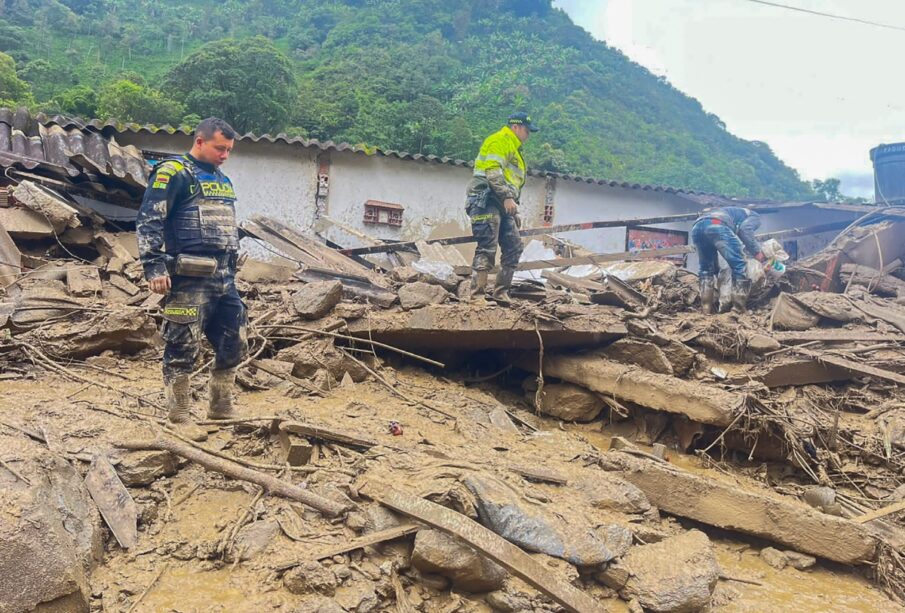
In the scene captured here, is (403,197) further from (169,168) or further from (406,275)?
(169,168)

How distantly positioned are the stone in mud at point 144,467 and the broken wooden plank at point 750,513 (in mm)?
2713

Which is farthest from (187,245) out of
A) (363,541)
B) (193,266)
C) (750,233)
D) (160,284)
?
(750,233)

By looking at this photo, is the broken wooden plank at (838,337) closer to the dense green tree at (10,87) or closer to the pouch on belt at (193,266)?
the pouch on belt at (193,266)

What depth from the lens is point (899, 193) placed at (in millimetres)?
12523

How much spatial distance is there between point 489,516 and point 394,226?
9.70 m

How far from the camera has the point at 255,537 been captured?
2533mm

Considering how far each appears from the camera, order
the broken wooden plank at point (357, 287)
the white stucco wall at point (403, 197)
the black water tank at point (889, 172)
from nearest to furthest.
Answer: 1. the broken wooden plank at point (357, 287)
2. the white stucco wall at point (403, 197)
3. the black water tank at point (889, 172)

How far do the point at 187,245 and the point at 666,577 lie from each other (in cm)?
310

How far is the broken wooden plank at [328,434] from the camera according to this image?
3256 millimetres

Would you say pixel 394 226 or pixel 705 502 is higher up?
pixel 394 226

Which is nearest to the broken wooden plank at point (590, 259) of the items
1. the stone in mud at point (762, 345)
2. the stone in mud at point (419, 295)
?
the stone in mud at point (419, 295)

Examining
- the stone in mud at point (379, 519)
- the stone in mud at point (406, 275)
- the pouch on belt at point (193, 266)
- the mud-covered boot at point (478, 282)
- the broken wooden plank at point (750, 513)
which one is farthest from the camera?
the stone in mud at point (406, 275)

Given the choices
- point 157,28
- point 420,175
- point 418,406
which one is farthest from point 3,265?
point 157,28

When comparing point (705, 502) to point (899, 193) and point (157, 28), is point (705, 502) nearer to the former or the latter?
point (899, 193)
